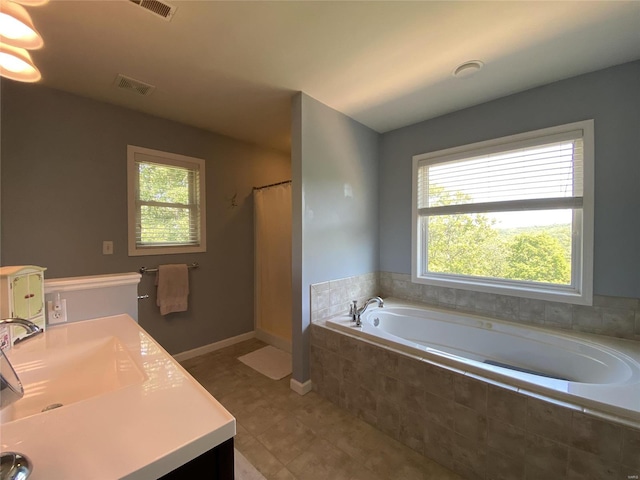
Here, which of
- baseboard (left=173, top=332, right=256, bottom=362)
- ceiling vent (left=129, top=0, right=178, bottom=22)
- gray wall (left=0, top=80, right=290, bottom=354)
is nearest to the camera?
ceiling vent (left=129, top=0, right=178, bottom=22)

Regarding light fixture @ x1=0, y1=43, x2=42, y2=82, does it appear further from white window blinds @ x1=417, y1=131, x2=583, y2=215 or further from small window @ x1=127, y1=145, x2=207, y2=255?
white window blinds @ x1=417, y1=131, x2=583, y2=215

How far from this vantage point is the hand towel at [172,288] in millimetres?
2520

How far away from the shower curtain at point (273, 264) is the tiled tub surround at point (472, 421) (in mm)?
1038

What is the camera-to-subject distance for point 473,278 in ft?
8.02

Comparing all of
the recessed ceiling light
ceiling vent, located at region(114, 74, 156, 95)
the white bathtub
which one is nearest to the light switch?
ceiling vent, located at region(114, 74, 156, 95)

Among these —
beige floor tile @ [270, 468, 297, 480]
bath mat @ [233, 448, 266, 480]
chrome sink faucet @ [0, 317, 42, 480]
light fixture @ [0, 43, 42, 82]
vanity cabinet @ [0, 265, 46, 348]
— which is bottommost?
beige floor tile @ [270, 468, 297, 480]

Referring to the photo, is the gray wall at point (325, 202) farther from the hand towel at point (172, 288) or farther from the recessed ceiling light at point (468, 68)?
the hand towel at point (172, 288)

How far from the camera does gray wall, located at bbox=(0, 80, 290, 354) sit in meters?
1.91

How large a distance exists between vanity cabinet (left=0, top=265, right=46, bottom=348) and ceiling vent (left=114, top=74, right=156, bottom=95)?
1520mm

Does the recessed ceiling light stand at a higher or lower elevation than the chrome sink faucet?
higher

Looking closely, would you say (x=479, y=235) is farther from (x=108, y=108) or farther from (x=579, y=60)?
(x=108, y=108)

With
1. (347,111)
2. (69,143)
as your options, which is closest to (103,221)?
(69,143)

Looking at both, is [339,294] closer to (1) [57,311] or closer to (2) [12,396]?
(1) [57,311]

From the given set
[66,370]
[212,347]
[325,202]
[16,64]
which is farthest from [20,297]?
[212,347]
